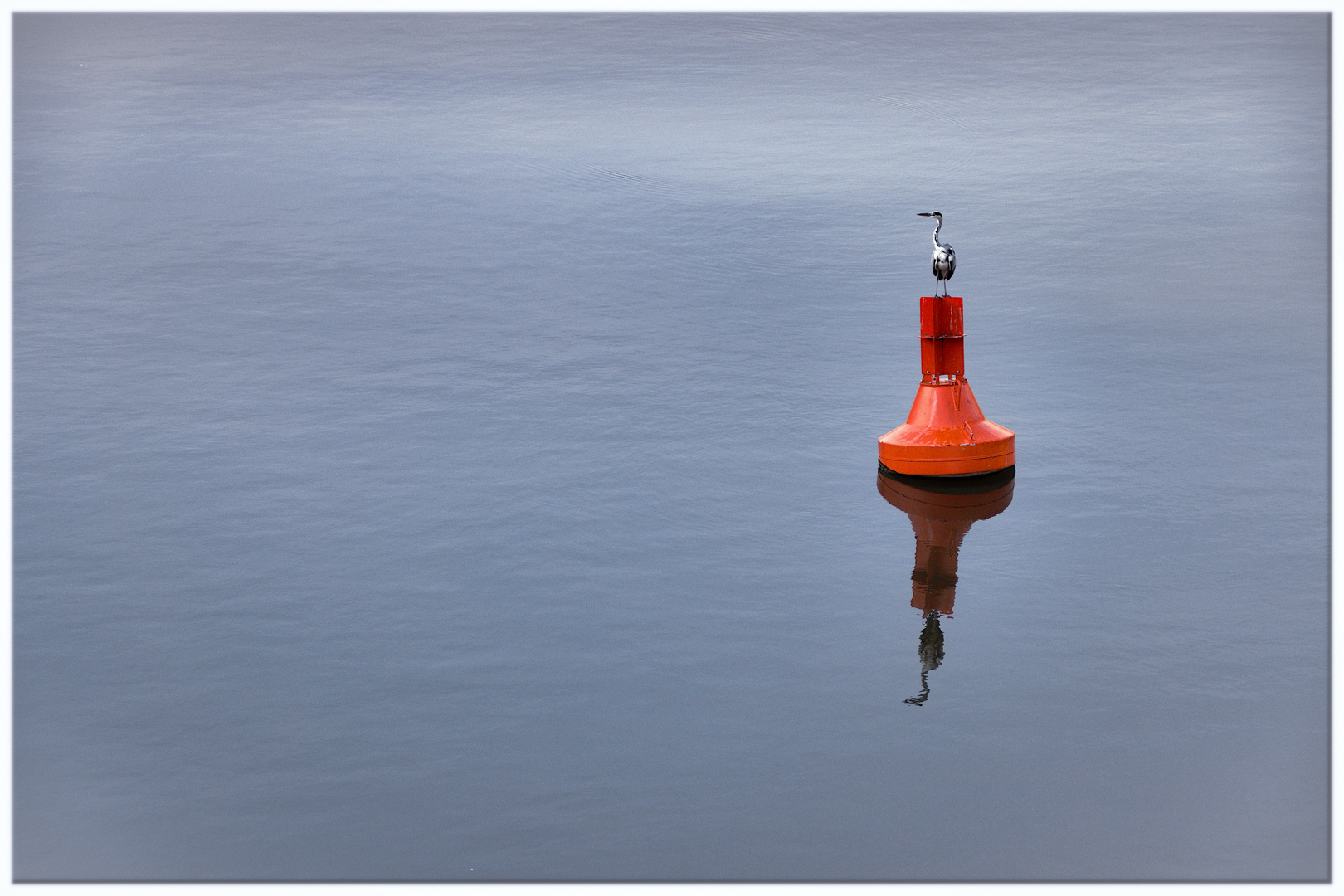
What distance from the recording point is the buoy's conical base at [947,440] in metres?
12.9

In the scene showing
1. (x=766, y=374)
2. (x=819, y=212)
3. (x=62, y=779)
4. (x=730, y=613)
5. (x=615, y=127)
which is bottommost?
A: (x=62, y=779)

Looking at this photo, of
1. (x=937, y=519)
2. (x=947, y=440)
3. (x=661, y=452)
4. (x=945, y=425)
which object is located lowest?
(x=937, y=519)

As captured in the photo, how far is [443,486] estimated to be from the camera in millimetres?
13078

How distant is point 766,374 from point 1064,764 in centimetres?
764

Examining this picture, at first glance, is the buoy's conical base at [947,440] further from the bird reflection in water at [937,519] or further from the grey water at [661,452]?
the grey water at [661,452]

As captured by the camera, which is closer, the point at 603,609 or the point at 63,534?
the point at 603,609

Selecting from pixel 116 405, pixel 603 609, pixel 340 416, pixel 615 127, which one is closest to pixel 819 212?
pixel 615 127

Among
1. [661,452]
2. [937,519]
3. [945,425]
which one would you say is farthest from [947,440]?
[661,452]

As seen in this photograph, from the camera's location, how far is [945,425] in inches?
509

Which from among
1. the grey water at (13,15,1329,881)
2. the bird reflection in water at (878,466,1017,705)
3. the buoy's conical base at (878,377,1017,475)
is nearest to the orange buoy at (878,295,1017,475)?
the buoy's conical base at (878,377,1017,475)

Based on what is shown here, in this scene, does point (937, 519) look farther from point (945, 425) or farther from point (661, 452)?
point (661, 452)

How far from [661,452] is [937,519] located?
272 centimetres

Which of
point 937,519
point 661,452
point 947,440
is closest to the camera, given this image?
point 937,519

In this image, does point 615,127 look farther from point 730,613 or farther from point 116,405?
point 730,613
